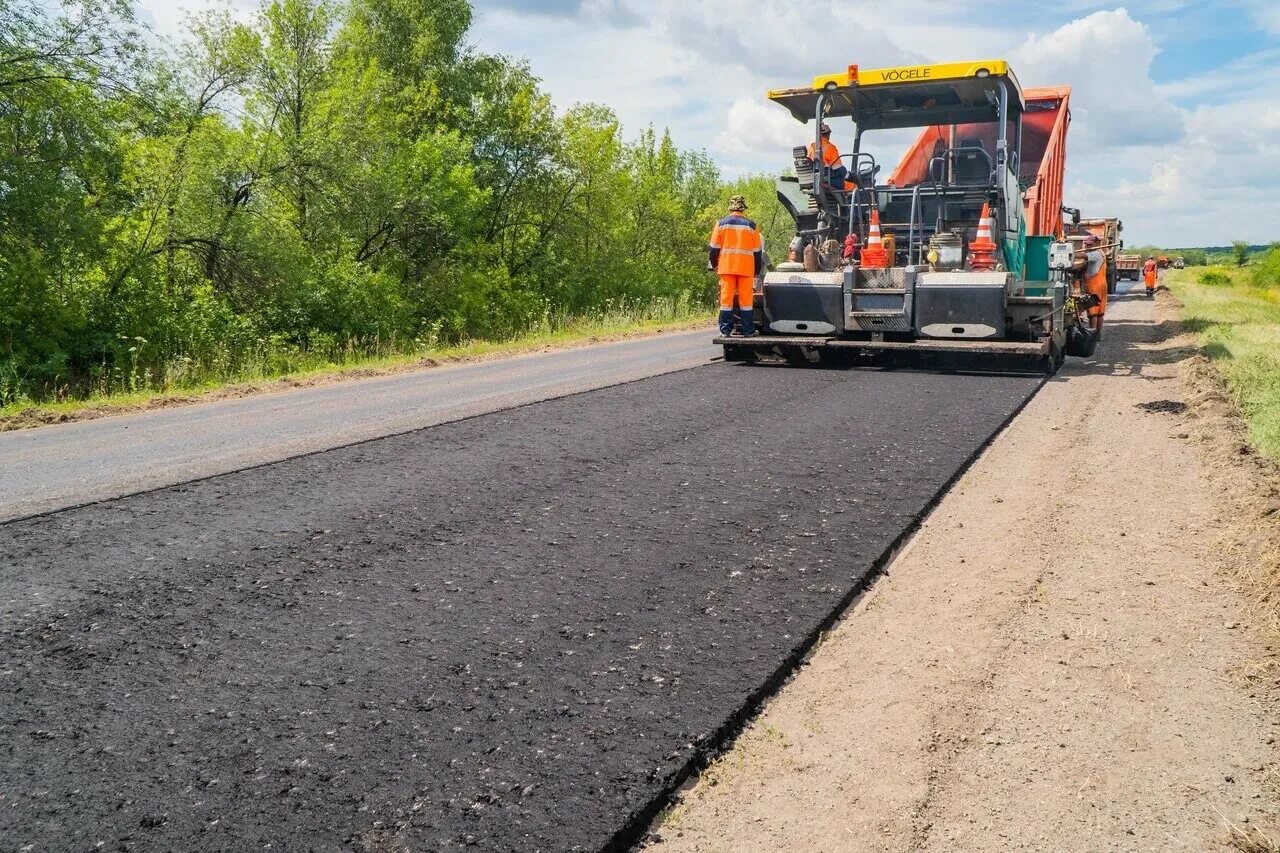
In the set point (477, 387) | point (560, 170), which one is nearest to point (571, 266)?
point (560, 170)

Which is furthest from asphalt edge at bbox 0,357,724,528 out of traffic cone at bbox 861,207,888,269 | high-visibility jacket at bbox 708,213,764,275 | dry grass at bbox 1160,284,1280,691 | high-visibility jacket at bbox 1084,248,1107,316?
high-visibility jacket at bbox 1084,248,1107,316

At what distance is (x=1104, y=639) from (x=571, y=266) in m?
24.6

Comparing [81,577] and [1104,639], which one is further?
[81,577]

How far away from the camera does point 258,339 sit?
48.4ft

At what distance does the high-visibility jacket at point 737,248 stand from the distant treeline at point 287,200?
6671 mm

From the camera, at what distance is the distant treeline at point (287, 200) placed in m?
11.6

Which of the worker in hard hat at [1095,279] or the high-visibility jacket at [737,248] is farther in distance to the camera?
the worker in hard hat at [1095,279]

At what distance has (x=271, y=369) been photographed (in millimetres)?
13133

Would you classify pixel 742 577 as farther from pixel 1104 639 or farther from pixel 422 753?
pixel 422 753

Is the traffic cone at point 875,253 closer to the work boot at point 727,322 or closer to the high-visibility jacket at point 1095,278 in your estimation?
the work boot at point 727,322

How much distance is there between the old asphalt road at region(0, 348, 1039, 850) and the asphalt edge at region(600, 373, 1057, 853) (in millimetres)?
13

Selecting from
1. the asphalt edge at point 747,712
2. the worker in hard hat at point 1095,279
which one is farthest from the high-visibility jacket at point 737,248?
the asphalt edge at point 747,712

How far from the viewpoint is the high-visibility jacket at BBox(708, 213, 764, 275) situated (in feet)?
34.5

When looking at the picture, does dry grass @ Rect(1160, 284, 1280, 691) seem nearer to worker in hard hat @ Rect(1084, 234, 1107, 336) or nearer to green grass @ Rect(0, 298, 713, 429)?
worker in hard hat @ Rect(1084, 234, 1107, 336)
